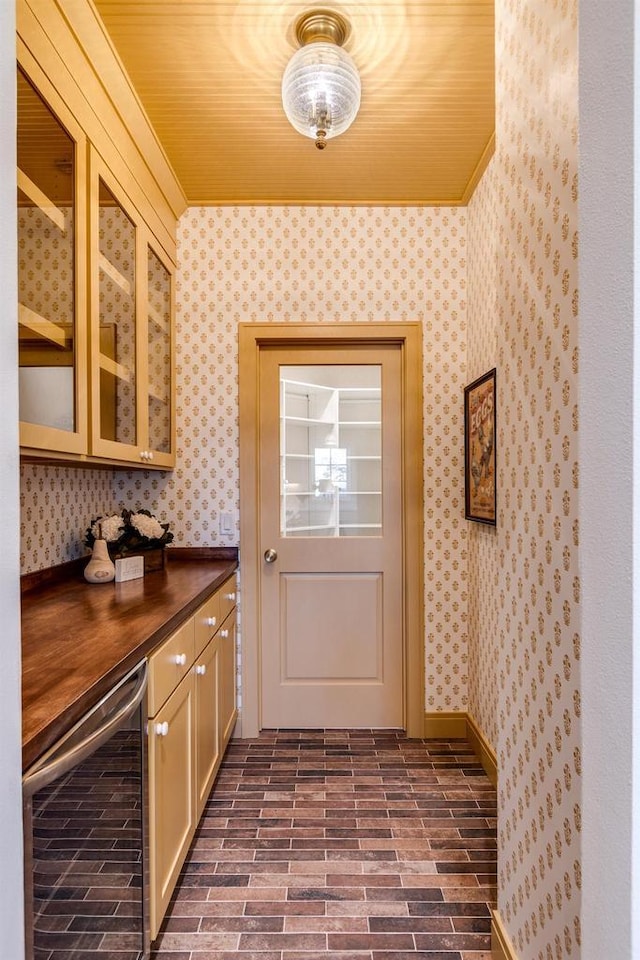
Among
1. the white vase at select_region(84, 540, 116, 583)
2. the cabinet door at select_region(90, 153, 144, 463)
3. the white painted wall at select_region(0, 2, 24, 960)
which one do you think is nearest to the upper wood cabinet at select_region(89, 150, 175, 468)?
the cabinet door at select_region(90, 153, 144, 463)

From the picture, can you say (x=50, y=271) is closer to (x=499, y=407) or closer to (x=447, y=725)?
(x=499, y=407)

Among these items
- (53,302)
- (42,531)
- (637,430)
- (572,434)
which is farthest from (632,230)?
(42,531)

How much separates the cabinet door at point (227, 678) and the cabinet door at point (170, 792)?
54 cm

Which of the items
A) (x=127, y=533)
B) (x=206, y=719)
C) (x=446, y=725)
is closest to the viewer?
(x=206, y=719)

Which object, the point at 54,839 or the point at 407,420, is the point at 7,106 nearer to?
the point at 54,839

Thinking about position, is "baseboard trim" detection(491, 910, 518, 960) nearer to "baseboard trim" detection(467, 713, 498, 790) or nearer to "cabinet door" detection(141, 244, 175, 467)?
"baseboard trim" detection(467, 713, 498, 790)

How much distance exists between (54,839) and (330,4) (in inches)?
88.5

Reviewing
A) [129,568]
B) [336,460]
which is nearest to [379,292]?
[336,460]

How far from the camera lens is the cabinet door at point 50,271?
1275 mm

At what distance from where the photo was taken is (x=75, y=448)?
1.54 meters

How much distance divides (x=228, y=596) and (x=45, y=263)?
161 centimetres

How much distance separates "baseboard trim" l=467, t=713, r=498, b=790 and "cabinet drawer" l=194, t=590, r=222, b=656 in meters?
1.29

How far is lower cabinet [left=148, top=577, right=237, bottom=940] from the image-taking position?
1.36 m

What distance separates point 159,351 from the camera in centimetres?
243
